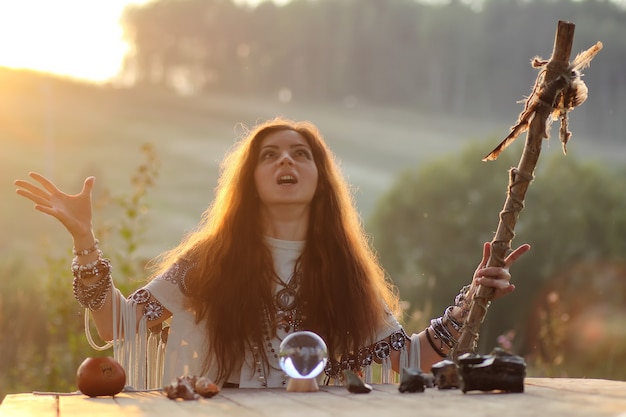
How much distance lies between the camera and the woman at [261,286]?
3135mm

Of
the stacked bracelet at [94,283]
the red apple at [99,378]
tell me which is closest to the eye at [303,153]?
the stacked bracelet at [94,283]

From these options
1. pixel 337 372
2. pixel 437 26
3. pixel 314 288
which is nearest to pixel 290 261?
pixel 314 288

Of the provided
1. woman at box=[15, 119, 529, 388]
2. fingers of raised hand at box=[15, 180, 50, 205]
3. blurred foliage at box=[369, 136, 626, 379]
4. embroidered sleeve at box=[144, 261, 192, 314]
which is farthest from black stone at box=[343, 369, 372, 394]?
blurred foliage at box=[369, 136, 626, 379]

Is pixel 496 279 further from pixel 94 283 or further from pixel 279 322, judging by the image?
pixel 94 283

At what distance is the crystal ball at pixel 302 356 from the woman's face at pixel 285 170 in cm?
93

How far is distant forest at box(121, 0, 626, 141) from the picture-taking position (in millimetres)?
36312

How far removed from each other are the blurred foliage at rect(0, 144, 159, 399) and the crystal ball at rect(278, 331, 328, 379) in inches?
104

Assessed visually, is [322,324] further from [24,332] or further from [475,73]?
[475,73]

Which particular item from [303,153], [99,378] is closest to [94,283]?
[99,378]

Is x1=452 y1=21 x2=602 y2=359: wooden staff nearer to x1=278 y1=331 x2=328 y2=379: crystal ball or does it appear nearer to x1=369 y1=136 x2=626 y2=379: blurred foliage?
x1=278 y1=331 x2=328 y2=379: crystal ball

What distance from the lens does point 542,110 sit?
2.75 m

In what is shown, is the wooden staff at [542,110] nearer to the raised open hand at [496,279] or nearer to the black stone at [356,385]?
the raised open hand at [496,279]

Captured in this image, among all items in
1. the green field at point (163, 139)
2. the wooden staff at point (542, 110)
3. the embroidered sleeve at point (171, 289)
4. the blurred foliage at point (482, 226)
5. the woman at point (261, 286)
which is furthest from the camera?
the green field at point (163, 139)

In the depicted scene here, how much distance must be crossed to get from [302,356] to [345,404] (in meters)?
0.29
